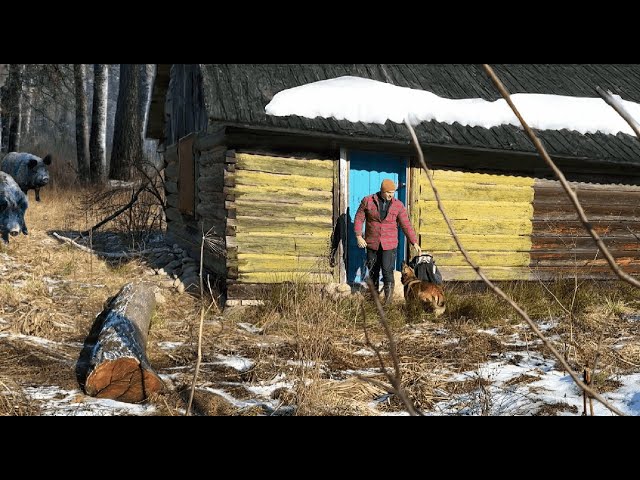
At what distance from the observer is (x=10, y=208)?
10.6 m

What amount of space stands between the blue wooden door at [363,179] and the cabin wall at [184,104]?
2.64 m

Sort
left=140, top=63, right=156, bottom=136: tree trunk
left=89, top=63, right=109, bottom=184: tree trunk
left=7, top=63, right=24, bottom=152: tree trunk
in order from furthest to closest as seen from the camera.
Answer: left=140, top=63, right=156, bottom=136: tree trunk → left=89, top=63, right=109, bottom=184: tree trunk → left=7, top=63, right=24, bottom=152: tree trunk

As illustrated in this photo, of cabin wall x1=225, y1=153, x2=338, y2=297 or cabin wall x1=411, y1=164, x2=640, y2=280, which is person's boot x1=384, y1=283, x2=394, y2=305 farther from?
cabin wall x1=411, y1=164, x2=640, y2=280

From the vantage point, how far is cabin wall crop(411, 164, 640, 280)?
903cm

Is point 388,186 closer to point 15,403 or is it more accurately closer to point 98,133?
point 15,403

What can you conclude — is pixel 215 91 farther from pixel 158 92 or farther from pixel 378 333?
pixel 158 92

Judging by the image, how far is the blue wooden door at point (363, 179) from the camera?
340 inches

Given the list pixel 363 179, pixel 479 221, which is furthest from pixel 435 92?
pixel 479 221

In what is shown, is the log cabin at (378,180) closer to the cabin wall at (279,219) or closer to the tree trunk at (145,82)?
the cabin wall at (279,219)

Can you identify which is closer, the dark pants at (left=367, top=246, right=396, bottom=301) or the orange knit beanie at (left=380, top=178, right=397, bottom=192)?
the orange knit beanie at (left=380, top=178, right=397, bottom=192)

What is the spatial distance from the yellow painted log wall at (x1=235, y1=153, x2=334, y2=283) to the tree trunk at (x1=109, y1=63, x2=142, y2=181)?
462 inches

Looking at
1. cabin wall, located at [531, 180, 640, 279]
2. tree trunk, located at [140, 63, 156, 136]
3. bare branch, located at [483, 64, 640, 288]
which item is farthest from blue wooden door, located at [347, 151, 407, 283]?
tree trunk, located at [140, 63, 156, 136]

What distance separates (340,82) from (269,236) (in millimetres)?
2753

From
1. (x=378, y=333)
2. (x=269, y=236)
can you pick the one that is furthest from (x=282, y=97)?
(x=378, y=333)
